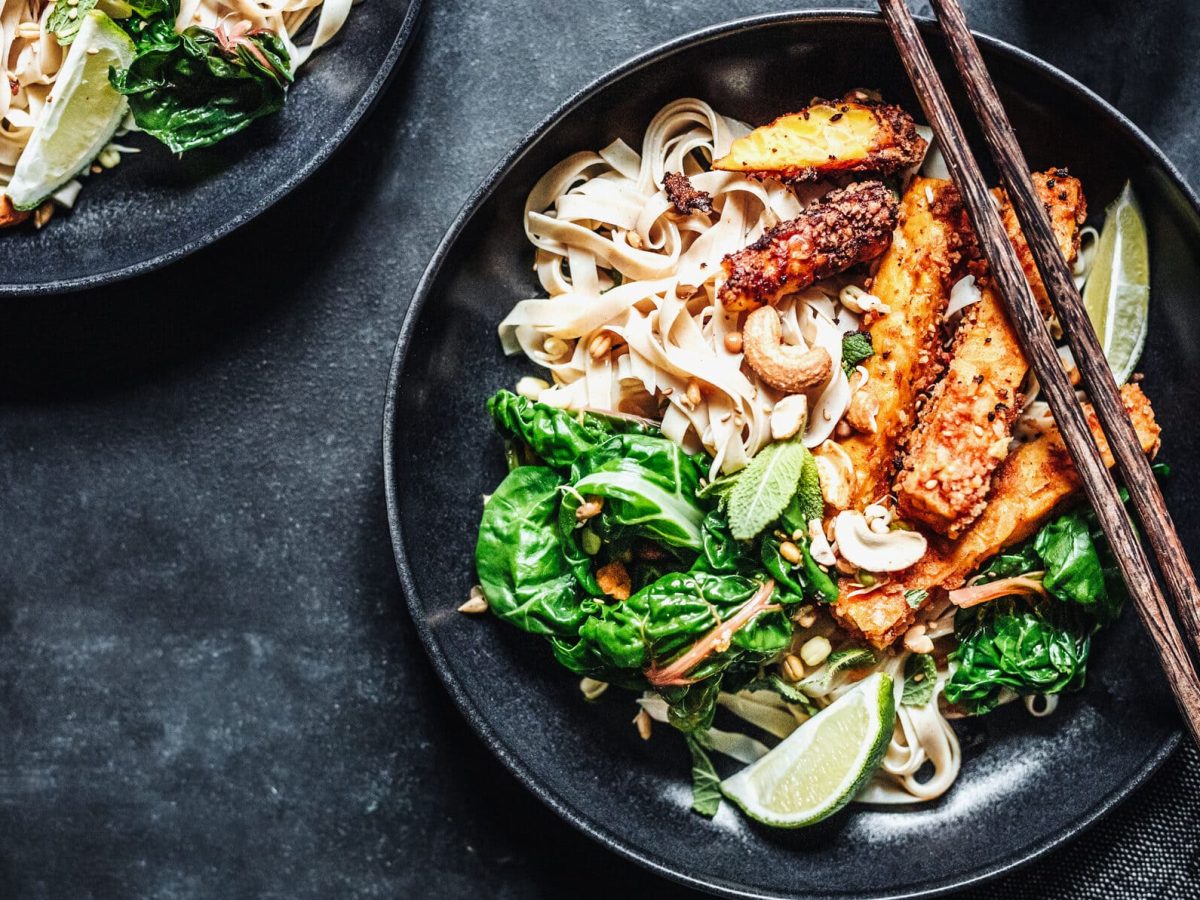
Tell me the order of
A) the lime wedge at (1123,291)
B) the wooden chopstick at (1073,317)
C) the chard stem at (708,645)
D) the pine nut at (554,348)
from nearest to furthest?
the wooden chopstick at (1073,317) < the chard stem at (708,645) < the lime wedge at (1123,291) < the pine nut at (554,348)

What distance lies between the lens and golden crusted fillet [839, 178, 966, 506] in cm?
346

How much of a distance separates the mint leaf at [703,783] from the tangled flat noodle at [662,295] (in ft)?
3.65

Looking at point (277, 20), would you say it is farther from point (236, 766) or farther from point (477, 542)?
Result: point (236, 766)

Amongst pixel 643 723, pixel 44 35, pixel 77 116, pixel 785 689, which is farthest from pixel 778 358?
pixel 44 35

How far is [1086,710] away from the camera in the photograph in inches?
146

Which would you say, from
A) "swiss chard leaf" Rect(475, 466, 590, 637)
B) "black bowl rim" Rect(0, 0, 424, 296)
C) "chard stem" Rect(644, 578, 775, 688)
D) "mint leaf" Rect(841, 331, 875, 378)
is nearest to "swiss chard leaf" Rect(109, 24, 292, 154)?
"black bowl rim" Rect(0, 0, 424, 296)

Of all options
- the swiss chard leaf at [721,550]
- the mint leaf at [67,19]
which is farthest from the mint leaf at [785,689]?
the mint leaf at [67,19]

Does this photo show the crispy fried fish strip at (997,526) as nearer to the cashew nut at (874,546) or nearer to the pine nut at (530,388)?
the cashew nut at (874,546)

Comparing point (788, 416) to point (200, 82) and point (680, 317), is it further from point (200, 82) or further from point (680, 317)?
point (200, 82)

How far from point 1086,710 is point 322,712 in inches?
117

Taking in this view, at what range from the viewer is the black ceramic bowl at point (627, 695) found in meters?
3.45

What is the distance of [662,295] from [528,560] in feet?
3.58

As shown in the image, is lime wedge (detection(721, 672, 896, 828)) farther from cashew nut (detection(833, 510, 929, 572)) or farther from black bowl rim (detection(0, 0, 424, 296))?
black bowl rim (detection(0, 0, 424, 296))

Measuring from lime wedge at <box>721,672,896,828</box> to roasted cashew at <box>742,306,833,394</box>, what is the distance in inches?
42.3
